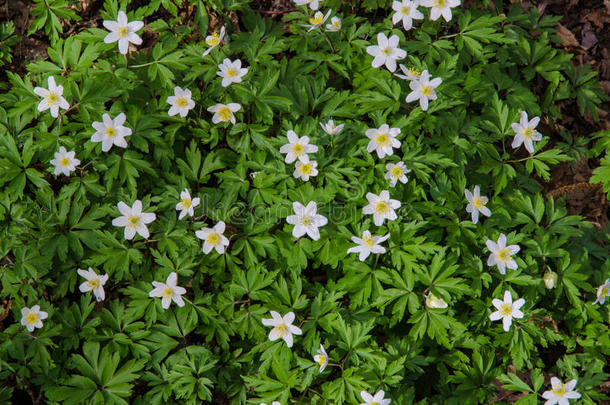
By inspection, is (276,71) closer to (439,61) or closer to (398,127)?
(398,127)

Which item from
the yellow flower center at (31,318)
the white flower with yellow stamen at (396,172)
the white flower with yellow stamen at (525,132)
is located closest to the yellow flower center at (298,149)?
the white flower with yellow stamen at (396,172)

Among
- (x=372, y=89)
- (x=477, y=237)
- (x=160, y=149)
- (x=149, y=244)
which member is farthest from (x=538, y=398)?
(x=160, y=149)

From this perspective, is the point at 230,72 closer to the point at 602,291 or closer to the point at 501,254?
the point at 501,254

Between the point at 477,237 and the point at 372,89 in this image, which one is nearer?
the point at 477,237

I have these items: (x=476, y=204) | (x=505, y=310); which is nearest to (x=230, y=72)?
(x=476, y=204)

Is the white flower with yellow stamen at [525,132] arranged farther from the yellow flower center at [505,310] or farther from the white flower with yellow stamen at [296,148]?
the white flower with yellow stamen at [296,148]

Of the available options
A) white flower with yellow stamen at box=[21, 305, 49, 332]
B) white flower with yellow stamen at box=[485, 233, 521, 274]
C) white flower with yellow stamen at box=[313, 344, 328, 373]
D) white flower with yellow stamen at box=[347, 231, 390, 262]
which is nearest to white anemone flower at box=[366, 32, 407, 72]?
white flower with yellow stamen at box=[347, 231, 390, 262]
